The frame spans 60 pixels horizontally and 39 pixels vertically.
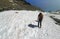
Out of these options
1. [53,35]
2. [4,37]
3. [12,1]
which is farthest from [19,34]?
[12,1]

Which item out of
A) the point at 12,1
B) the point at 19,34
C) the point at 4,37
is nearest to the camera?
the point at 4,37

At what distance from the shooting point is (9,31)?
2400cm

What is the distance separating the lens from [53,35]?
23609 mm

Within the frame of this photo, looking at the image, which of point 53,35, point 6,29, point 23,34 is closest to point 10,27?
point 6,29

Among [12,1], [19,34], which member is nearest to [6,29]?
[19,34]

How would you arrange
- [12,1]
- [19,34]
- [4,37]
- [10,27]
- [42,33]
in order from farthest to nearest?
[12,1], [10,27], [42,33], [19,34], [4,37]

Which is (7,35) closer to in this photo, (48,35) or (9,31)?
(9,31)

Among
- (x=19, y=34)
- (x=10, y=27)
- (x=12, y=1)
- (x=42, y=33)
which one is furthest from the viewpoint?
(x=12, y=1)

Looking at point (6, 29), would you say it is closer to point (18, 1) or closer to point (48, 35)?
point (48, 35)

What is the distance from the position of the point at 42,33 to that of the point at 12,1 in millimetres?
42101

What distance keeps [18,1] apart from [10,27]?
4371cm

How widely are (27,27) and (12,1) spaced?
130ft

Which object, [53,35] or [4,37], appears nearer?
[4,37]

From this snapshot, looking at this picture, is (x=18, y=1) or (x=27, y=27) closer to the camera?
(x=27, y=27)
